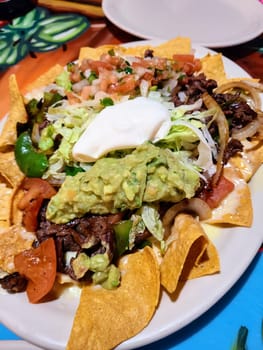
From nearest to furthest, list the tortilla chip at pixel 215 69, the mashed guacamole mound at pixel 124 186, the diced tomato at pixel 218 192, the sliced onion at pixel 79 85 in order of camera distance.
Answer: the mashed guacamole mound at pixel 124 186
the diced tomato at pixel 218 192
the sliced onion at pixel 79 85
the tortilla chip at pixel 215 69

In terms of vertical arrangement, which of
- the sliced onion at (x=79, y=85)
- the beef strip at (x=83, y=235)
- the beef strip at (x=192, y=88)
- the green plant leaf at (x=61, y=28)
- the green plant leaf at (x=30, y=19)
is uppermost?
the sliced onion at (x=79, y=85)

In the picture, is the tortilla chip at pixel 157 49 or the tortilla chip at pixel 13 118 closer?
the tortilla chip at pixel 13 118

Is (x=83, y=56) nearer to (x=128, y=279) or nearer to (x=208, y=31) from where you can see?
(x=208, y=31)

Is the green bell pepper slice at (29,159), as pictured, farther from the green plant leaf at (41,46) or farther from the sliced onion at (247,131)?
the green plant leaf at (41,46)

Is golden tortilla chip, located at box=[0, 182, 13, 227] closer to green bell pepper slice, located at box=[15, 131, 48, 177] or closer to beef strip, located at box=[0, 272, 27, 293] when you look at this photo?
green bell pepper slice, located at box=[15, 131, 48, 177]

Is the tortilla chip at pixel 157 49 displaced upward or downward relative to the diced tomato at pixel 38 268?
upward

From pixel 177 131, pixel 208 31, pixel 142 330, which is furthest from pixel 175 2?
pixel 142 330

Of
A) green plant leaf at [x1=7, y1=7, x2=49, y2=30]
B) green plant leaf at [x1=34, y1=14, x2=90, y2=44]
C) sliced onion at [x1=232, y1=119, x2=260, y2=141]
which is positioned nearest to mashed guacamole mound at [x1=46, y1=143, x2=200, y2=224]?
sliced onion at [x1=232, y1=119, x2=260, y2=141]

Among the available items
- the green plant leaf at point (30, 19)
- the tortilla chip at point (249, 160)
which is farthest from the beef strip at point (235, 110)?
the green plant leaf at point (30, 19)
